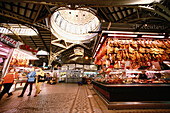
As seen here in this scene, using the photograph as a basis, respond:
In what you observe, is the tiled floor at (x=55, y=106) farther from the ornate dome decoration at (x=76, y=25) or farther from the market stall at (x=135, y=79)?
the ornate dome decoration at (x=76, y=25)

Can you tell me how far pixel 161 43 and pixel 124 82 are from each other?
275 cm

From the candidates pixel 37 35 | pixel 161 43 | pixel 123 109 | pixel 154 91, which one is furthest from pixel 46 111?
pixel 37 35

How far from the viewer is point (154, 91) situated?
3.25m

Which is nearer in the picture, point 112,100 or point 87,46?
point 112,100

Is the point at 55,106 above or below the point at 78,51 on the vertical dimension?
below

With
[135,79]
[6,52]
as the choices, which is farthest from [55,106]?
[6,52]

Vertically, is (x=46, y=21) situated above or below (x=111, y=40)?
above

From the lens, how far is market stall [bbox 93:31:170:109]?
3141 millimetres

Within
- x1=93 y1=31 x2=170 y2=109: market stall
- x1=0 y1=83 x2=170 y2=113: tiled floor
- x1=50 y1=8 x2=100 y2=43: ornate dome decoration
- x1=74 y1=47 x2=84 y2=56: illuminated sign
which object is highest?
x1=50 y1=8 x2=100 y2=43: ornate dome decoration

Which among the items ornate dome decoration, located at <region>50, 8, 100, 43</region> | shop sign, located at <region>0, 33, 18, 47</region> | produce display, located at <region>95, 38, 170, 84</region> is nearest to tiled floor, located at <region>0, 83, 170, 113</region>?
produce display, located at <region>95, 38, 170, 84</region>

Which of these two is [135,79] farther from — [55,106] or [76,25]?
[76,25]

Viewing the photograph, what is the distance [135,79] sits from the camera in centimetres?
360

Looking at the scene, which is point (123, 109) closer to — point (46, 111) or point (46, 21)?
point (46, 111)

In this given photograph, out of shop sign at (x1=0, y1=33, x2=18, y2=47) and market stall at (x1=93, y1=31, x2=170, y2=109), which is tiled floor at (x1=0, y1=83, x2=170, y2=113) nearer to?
market stall at (x1=93, y1=31, x2=170, y2=109)
